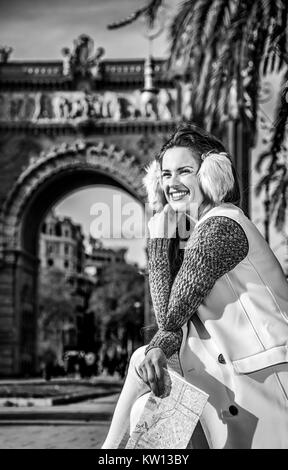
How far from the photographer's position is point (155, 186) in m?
3.42

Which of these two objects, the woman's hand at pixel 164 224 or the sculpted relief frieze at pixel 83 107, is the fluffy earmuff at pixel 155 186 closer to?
the woman's hand at pixel 164 224

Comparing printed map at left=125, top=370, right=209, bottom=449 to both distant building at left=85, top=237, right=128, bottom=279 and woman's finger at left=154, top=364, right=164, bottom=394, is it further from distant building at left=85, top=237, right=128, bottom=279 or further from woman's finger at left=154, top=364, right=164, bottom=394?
distant building at left=85, top=237, right=128, bottom=279

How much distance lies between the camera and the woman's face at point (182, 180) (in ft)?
10.8

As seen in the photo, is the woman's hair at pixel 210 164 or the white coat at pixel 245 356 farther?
the woman's hair at pixel 210 164

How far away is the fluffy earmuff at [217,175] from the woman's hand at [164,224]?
0.17m

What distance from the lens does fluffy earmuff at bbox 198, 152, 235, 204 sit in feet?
10.5

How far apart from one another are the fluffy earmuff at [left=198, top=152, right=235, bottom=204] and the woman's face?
0.19 feet

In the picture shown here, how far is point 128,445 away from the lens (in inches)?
113

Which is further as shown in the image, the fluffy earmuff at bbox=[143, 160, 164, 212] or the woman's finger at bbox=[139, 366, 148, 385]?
the fluffy earmuff at bbox=[143, 160, 164, 212]

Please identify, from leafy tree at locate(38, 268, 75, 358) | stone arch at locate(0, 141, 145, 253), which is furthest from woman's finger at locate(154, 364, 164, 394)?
leafy tree at locate(38, 268, 75, 358)

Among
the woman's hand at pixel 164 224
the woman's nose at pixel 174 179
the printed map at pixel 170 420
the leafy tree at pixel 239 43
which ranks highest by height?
the leafy tree at pixel 239 43

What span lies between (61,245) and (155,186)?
3129 inches

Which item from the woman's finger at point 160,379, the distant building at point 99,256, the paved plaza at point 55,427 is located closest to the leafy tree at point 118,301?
the distant building at point 99,256
